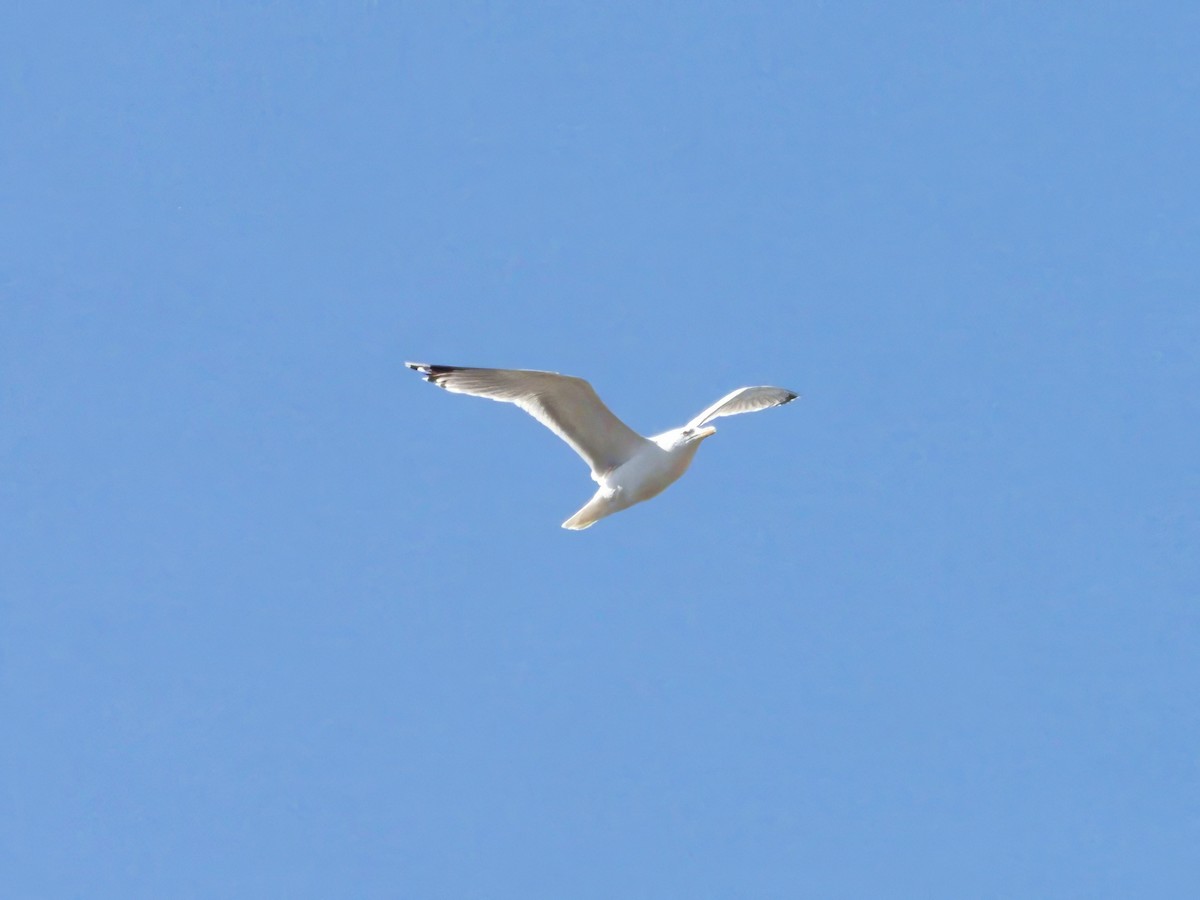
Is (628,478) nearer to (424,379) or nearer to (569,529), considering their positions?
(569,529)

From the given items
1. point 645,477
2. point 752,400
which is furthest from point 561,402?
point 752,400

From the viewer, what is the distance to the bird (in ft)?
36.9

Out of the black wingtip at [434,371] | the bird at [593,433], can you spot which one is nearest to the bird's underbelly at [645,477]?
the bird at [593,433]

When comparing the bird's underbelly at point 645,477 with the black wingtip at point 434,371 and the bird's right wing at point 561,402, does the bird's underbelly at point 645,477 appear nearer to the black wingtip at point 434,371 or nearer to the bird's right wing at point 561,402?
the bird's right wing at point 561,402

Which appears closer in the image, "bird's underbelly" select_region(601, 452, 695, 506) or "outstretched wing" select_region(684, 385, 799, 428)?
"bird's underbelly" select_region(601, 452, 695, 506)

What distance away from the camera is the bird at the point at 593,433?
11258 mm

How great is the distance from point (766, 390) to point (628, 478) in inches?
81.0

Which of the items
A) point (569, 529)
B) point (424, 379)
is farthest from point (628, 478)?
point (424, 379)

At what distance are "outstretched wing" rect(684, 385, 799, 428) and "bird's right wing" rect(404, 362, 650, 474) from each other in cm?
135

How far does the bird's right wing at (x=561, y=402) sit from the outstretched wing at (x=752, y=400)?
1350 mm

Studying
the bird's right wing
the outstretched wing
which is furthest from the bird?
the outstretched wing

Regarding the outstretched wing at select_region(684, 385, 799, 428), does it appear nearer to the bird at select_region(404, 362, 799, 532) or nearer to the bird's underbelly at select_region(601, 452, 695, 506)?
the bird at select_region(404, 362, 799, 532)

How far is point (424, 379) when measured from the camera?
441 inches

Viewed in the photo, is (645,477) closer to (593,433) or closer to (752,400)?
(593,433)
